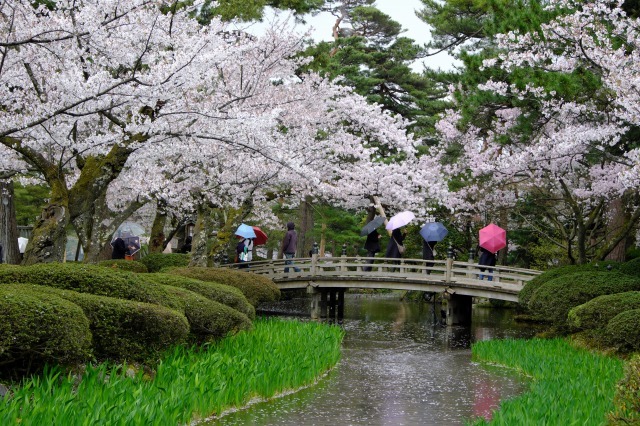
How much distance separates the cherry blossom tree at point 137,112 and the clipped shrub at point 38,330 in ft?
8.28

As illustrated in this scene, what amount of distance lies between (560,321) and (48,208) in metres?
9.45

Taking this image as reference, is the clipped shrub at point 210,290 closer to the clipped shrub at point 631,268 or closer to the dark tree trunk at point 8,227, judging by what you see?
the dark tree trunk at point 8,227

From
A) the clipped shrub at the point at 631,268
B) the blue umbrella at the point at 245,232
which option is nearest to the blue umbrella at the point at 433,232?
the blue umbrella at the point at 245,232

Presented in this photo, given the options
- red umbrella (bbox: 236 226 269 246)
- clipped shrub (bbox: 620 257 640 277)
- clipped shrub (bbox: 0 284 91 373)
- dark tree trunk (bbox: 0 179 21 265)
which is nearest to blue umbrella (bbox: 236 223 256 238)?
red umbrella (bbox: 236 226 269 246)

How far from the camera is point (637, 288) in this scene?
568 inches

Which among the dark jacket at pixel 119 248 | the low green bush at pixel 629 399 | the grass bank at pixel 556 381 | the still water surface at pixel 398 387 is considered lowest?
the still water surface at pixel 398 387

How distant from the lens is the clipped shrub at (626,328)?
11281 millimetres

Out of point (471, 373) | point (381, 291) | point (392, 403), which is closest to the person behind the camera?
point (392, 403)

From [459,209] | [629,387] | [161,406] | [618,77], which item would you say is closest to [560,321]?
[618,77]

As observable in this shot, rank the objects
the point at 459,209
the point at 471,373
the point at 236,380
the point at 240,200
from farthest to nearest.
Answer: the point at 459,209
the point at 240,200
the point at 471,373
the point at 236,380

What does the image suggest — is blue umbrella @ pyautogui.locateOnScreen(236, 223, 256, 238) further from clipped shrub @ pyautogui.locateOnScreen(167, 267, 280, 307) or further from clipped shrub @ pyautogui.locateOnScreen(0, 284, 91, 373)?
clipped shrub @ pyautogui.locateOnScreen(0, 284, 91, 373)

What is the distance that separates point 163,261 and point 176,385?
485 inches

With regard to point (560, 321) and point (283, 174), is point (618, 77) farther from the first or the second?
point (283, 174)

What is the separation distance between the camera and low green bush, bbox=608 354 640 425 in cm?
609
